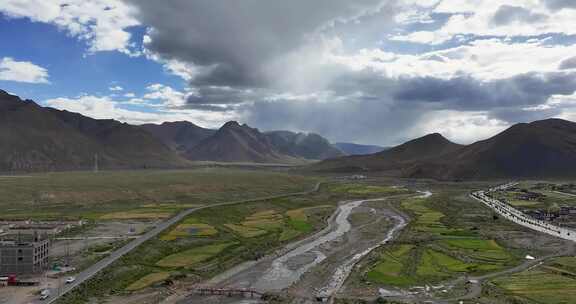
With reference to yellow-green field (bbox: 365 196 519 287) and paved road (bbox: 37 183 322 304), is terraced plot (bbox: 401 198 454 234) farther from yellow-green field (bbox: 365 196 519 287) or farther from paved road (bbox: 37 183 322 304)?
paved road (bbox: 37 183 322 304)

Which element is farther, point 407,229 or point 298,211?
point 298,211

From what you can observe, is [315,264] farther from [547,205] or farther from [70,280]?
[547,205]

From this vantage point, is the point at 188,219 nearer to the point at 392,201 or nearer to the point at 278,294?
the point at 278,294

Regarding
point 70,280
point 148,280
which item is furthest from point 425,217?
point 70,280

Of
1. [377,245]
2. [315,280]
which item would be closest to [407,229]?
[377,245]

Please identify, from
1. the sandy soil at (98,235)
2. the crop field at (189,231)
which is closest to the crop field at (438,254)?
the crop field at (189,231)
